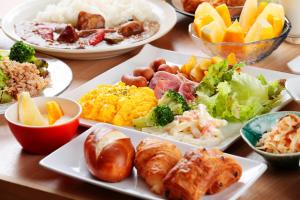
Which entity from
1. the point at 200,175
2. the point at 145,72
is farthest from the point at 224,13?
the point at 200,175

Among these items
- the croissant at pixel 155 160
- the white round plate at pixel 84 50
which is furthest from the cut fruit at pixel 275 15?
the croissant at pixel 155 160

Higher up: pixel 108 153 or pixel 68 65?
pixel 108 153

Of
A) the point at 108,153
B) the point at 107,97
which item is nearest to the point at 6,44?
the point at 107,97

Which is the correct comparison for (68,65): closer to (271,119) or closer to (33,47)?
(33,47)

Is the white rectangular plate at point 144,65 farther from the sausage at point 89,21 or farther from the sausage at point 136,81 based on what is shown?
the sausage at point 89,21

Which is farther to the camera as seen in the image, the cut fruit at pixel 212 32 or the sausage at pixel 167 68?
the cut fruit at pixel 212 32

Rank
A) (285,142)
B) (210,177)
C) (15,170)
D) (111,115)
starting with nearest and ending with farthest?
(210,177) < (285,142) < (15,170) < (111,115)

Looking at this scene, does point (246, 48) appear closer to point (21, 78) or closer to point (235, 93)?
point (235, 93)
